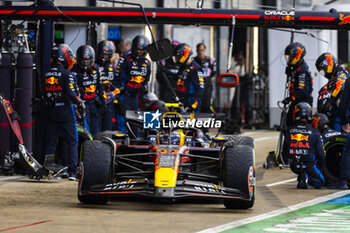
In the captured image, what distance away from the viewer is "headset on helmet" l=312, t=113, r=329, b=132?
15250 millimetres

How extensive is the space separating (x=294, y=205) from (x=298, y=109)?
3.06m

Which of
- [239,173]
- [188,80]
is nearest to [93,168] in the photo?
[239,173]

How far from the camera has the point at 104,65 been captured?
664 inches

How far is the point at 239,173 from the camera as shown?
10617mm

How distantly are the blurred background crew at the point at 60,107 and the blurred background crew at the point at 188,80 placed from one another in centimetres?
348

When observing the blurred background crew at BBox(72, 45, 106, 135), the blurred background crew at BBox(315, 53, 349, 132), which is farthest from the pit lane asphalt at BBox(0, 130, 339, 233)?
the blurred background crew at BBox(315, 53, 349, 132)

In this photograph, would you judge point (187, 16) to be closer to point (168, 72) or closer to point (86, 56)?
point (86, 56)

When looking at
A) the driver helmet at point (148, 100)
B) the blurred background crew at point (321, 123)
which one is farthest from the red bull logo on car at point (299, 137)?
the driver helmet at point (148, 100)

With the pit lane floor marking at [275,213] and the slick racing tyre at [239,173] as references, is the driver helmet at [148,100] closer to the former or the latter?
the pit lane floor marking at [275,213]

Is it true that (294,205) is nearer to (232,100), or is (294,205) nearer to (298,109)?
(298,109)

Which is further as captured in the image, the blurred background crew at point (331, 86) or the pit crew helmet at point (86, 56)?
the blurred background crew at point (331, 86)

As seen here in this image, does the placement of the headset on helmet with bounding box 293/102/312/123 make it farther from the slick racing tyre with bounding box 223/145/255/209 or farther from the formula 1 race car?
the slick racing tyre with bounding box 223/145/255/209

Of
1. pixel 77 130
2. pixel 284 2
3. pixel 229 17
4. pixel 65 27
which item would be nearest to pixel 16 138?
pixel 77 130

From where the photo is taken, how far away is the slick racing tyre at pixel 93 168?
35.4 ft
